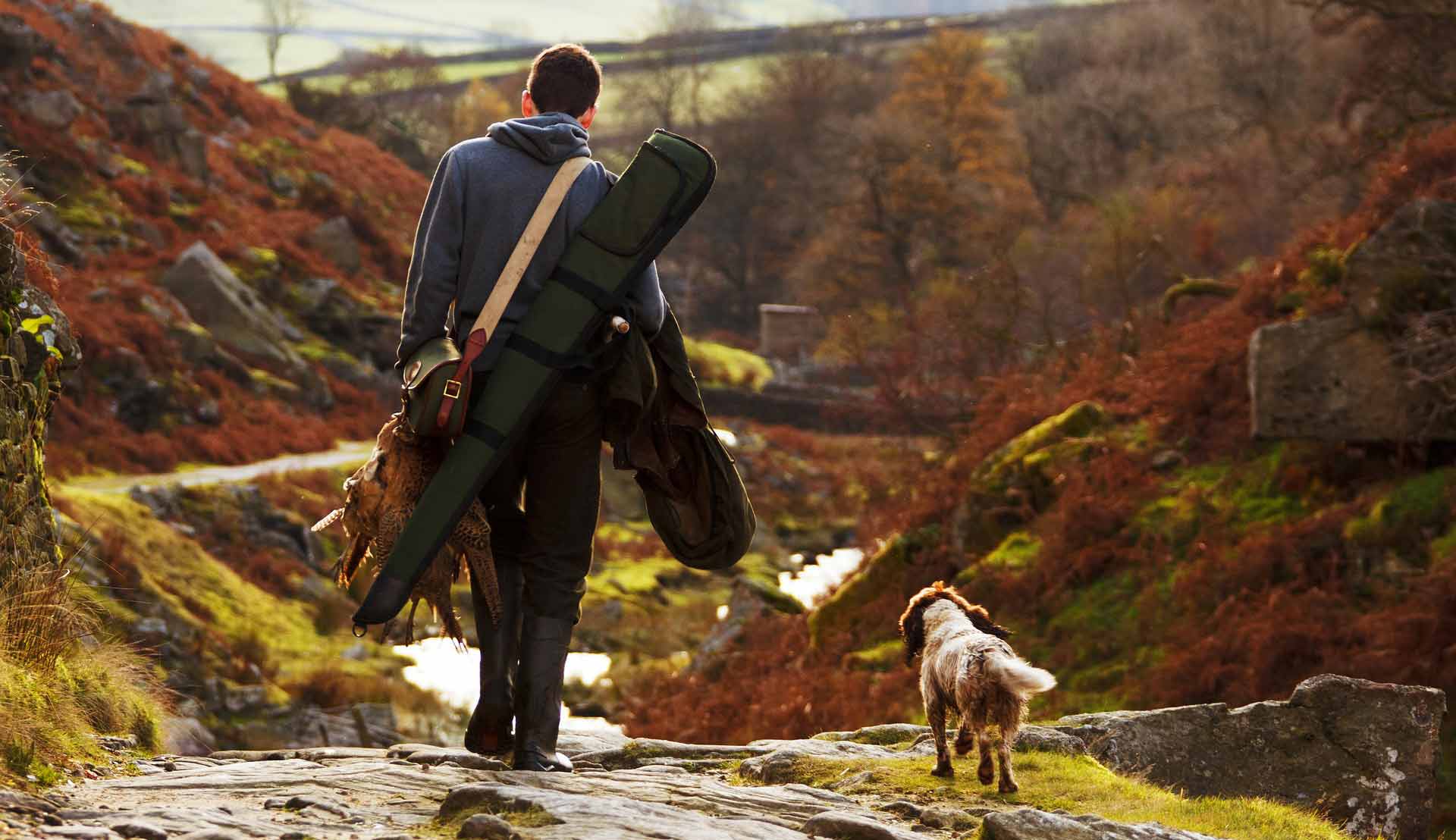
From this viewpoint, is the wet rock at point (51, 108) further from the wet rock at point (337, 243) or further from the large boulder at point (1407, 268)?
the large boulder at point (1407, 268)

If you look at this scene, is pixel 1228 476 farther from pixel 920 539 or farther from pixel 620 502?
pixel 620 502

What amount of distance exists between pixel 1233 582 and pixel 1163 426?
11.6 feet

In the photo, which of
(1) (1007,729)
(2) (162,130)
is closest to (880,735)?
(1) (1007,729)

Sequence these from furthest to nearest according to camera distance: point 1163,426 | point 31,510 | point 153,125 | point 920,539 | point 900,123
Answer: point 900,123 < point 153,125 < point 920,539 < point 1163,426 < point 31,510

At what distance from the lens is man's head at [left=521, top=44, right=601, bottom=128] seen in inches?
234

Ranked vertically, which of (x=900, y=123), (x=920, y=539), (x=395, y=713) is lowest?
(x=395, y=713)

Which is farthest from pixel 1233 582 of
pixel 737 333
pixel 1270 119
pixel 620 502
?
pixel 737 333

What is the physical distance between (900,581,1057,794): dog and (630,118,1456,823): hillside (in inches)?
203

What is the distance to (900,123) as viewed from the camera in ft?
197

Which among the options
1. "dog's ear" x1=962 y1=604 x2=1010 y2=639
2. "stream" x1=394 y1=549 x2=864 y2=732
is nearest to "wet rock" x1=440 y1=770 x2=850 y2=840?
"dog's ear" x1=962 y1=604 x2=1010 y2=639

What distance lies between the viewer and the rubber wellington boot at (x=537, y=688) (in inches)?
232

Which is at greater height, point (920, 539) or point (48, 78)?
point (48, 78)

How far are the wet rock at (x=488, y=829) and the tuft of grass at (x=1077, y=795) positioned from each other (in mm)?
2088

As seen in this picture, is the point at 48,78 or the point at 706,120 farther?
the point at 706,120
